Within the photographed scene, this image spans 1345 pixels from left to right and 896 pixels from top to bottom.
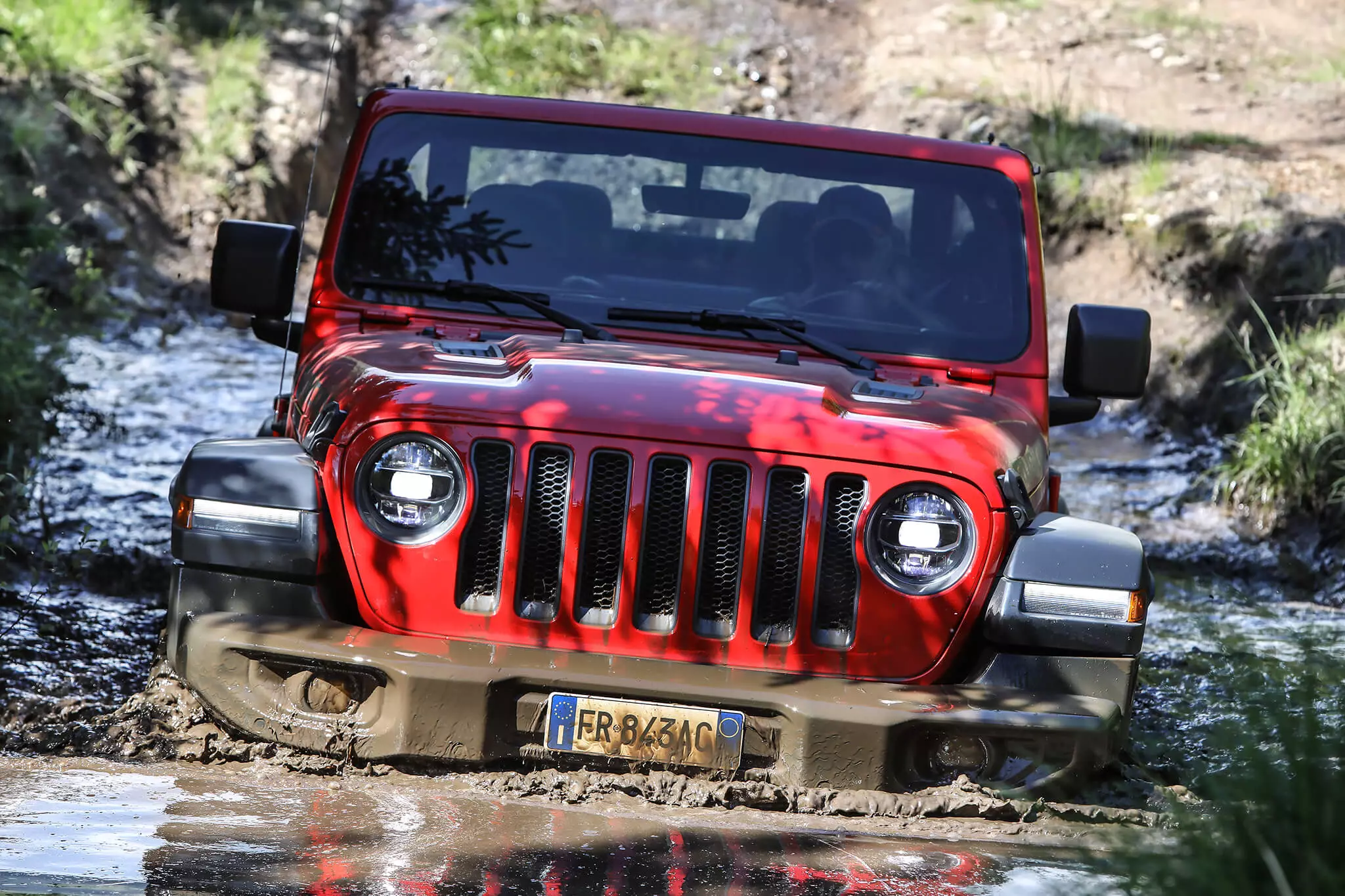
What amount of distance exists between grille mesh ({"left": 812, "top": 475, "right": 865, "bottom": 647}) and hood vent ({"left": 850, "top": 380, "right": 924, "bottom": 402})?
16.6 inches

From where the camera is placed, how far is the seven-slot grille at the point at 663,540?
355 cm

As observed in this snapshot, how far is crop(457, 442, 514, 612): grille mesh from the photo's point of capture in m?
3.57

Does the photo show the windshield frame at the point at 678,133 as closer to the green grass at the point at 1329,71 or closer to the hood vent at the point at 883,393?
the hood vent at the point at 883,393

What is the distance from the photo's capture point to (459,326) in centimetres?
456

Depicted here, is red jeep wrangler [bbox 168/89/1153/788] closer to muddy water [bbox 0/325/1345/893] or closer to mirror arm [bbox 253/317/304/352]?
muddy water [bbox 0/325/1345/893]

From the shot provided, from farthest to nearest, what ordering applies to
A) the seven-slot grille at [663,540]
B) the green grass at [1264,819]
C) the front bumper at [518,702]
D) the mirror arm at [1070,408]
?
the mirror arm at [1070,408] → the seven-slot grille at [663,540] → the front bumper at [518,702] → the green grass at [1264,819]

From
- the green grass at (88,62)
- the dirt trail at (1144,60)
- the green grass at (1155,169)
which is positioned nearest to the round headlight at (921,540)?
the green grass at (1155,169)

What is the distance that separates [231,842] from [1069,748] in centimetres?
179

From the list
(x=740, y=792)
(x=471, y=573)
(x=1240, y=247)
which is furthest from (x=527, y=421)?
(x=1240, y=247)

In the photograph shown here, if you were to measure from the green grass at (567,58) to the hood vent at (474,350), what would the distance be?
426 inches

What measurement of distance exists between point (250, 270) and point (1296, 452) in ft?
19.7

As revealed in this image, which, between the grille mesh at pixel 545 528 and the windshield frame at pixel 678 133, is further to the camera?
the windshield frame at pixel 678 133

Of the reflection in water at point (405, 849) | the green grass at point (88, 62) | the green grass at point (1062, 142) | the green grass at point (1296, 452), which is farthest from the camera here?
the green grass at point (1062, 142)

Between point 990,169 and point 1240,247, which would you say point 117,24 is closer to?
point 1240,247
